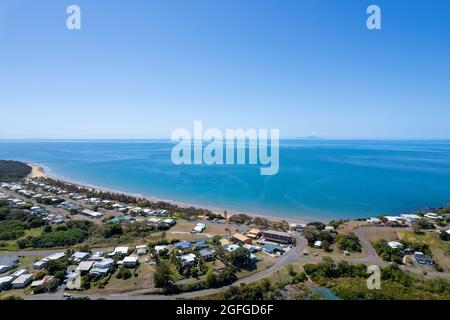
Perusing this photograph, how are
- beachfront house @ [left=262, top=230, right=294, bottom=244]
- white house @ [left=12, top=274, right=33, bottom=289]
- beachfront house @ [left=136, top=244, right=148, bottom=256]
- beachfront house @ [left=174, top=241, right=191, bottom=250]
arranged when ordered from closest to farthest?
white house @ [left=12, top=274, right=33, bottom=289] → beachfront house @ [left=136, top=244, right=148, bottom=256] → beachfront house @ [left=174, top=241, right=191, bottom=250] → beachfront house @ [left=262, top=230, right=294, bottom=244]

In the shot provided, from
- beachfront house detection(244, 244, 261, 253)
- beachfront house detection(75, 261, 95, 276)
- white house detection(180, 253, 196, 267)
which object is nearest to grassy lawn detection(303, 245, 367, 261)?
beachfront house detection(244, 244, 261, 253)

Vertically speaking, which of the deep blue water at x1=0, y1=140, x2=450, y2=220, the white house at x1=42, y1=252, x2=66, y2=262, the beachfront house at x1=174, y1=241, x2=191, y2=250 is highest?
the beachfront house at x1=174, y1=241, x2=191, y2=250

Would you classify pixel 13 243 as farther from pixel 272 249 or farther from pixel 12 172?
pixel 12 172

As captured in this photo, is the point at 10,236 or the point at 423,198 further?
the point at 423,198

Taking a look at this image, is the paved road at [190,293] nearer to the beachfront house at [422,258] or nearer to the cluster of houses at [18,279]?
the cluster of houses at [18,279]

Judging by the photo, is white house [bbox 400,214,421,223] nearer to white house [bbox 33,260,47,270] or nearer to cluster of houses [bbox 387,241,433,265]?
cluster of houses [bbox 387,241,433,265]
